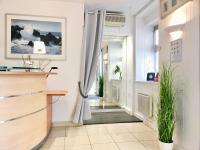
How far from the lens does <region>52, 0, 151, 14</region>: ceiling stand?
4.40 m

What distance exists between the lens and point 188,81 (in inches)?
101

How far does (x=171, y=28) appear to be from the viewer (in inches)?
110

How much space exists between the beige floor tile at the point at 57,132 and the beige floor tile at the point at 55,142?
177 millimetres

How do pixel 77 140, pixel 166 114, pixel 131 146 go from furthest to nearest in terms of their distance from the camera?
1. pixel 77 140
2. pixel 131 146
3. pixel 166 114

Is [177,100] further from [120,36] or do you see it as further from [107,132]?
[120,36]

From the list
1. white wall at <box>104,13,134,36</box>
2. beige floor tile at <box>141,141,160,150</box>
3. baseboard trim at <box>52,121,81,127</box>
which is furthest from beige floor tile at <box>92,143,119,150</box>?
white wall at <box>104,13,134,36</box>

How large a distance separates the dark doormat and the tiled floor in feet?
1.09

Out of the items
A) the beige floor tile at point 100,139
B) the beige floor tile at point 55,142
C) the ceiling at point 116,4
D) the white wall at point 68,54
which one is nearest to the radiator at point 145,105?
the beige floor tile at point 100,139

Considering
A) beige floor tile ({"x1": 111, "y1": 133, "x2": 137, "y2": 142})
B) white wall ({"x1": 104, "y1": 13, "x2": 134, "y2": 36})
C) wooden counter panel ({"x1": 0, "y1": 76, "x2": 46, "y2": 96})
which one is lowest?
beige floor tile ({"x1": 111, "y1": 133, "x2": 137, "y2": 142})

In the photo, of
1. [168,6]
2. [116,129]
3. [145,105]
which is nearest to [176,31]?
[168,6]

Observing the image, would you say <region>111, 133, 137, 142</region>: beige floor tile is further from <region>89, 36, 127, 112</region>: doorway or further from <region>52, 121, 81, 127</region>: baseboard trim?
<region>89, 36, 127, 112</region>: doorway

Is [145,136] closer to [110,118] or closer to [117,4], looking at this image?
[110,118]

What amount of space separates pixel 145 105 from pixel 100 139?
1.62 m

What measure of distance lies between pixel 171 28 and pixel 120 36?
294 centimetres
